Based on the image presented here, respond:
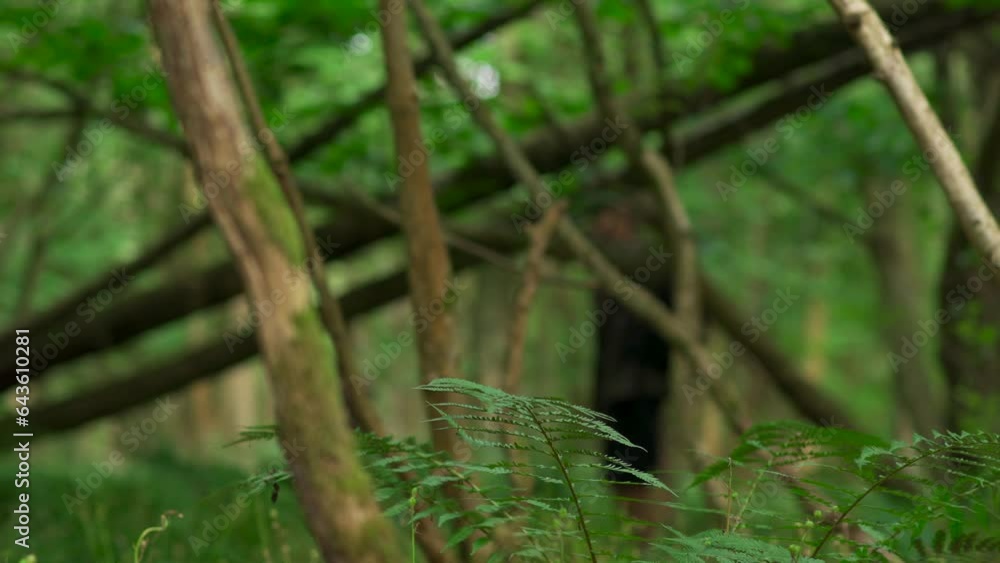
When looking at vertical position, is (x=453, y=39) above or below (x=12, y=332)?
above

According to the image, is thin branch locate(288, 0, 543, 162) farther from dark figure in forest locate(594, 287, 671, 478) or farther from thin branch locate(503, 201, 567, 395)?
dark figure in forest locate(594, 287, 671, 478)

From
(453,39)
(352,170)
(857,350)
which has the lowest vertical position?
(857,350)

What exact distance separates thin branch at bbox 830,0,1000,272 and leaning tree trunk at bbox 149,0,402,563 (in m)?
1.51

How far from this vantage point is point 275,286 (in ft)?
5.92

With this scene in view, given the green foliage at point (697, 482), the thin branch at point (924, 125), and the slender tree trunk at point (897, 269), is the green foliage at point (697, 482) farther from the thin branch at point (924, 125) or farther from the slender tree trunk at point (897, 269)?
the slender tree trunk at point (897, 269)

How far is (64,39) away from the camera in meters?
5.10

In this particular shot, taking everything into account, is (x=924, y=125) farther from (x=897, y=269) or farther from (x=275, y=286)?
(x=897, y=269)

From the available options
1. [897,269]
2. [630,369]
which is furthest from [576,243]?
[897,269]

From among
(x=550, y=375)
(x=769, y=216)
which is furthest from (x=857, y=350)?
(x=769, y=216)

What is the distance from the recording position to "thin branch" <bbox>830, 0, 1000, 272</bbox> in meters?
2.29

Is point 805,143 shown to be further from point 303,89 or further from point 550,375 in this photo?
point 550,375

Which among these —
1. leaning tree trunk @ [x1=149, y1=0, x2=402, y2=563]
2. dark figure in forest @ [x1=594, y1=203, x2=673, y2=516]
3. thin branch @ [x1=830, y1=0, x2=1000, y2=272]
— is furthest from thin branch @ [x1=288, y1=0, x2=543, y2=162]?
leaning tree trunk @ [x1=149, y1=0, x2=402, y2=563]

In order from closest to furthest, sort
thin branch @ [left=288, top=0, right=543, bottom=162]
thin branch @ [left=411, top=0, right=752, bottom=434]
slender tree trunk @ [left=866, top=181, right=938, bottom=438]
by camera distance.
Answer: thin branch @ [left=411, top=0, right=752, bottom=434], thin branch @ [left=288, top=0, right=543, bottom=162], slender tree trunk @ [left=866, top=181, right=938, bottom=438]

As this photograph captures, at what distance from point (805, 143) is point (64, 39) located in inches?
287
